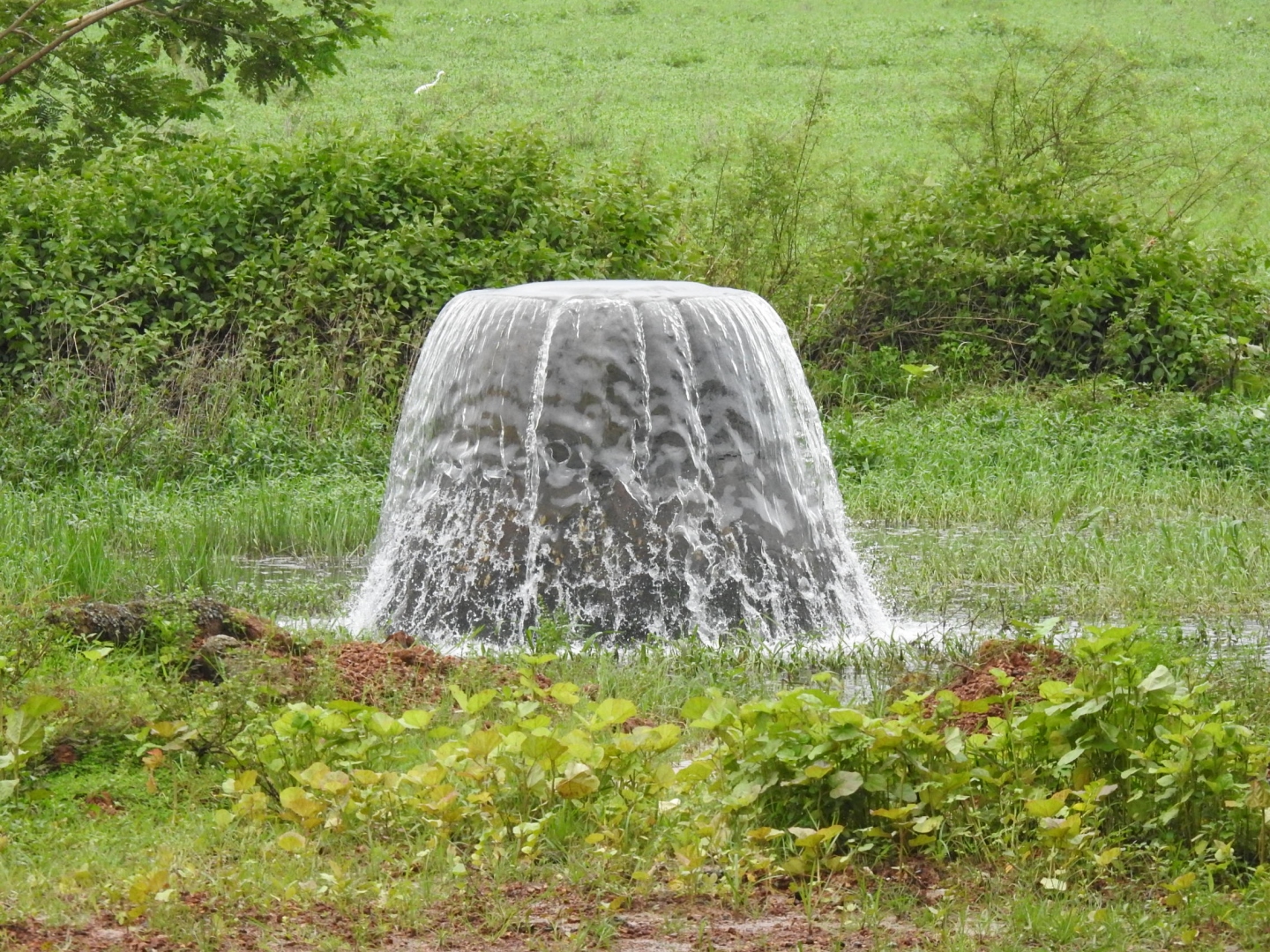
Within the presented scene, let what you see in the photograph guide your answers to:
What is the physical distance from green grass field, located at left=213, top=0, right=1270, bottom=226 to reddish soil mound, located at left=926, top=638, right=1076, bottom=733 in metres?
12.6

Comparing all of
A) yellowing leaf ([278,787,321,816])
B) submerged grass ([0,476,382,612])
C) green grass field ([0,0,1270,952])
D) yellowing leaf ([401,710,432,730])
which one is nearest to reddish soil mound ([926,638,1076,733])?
green grass field ([0,0,1270,952])

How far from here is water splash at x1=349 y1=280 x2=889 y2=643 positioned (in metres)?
5.78

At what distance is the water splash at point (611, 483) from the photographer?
5781 millimetres

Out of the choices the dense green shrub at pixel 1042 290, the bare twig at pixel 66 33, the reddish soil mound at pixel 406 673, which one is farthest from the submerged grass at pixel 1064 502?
the bare twig at pixel 66 33

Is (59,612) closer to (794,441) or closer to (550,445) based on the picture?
(550,445)

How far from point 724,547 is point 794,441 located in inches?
25.7

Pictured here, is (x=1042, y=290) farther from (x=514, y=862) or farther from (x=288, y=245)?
(x=514, y=862)

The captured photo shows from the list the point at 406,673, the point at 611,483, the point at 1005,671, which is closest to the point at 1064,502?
the point at 611,483

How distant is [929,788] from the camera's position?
139 inches

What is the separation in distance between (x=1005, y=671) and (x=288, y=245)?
20.9 ft

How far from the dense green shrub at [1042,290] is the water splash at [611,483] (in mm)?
5313

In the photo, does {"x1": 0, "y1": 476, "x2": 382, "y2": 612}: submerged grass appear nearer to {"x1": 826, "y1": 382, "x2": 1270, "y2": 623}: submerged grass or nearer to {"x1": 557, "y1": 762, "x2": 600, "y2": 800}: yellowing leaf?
{"x1": 826, "y1": 382, "x2": 1270, "y2": 623}: submerged grass

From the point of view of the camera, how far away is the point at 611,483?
19.0 feet

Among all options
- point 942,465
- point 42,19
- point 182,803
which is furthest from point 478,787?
point 942,465
